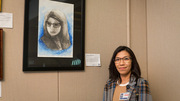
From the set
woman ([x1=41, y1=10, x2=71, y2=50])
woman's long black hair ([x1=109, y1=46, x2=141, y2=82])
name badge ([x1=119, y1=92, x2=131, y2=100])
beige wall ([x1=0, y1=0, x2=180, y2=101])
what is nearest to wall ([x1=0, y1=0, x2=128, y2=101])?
beige wall ([x1=0, y1=0, x2=180, y2=101])

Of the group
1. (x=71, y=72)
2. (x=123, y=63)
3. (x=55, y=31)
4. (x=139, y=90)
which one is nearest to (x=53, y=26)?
(x=55, y=31)

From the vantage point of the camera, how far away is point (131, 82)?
1822mm

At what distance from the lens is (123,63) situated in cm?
187

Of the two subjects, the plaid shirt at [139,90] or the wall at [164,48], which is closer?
the plaid shirt at [139,90]

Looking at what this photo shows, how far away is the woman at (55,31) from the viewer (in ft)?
6.04

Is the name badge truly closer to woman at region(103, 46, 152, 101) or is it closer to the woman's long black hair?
woman at region(103, 46, 152, 101)

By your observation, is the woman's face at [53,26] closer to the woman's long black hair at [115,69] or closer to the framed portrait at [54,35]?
the framed portrait at [54,35]

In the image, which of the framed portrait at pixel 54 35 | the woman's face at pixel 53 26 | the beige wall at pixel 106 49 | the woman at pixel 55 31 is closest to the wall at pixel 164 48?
the beige wall at pixel 106 49

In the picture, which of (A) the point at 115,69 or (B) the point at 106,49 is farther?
(B) the point at 106,49

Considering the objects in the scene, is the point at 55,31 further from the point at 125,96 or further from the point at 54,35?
the point at 125,96

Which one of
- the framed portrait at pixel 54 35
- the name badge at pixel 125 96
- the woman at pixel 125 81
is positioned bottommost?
the name badge at pixel 125 96

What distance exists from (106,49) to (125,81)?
0.46 metres

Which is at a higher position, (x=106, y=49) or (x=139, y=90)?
(x=106, y=49)

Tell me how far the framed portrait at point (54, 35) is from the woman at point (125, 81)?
0.37 meters
